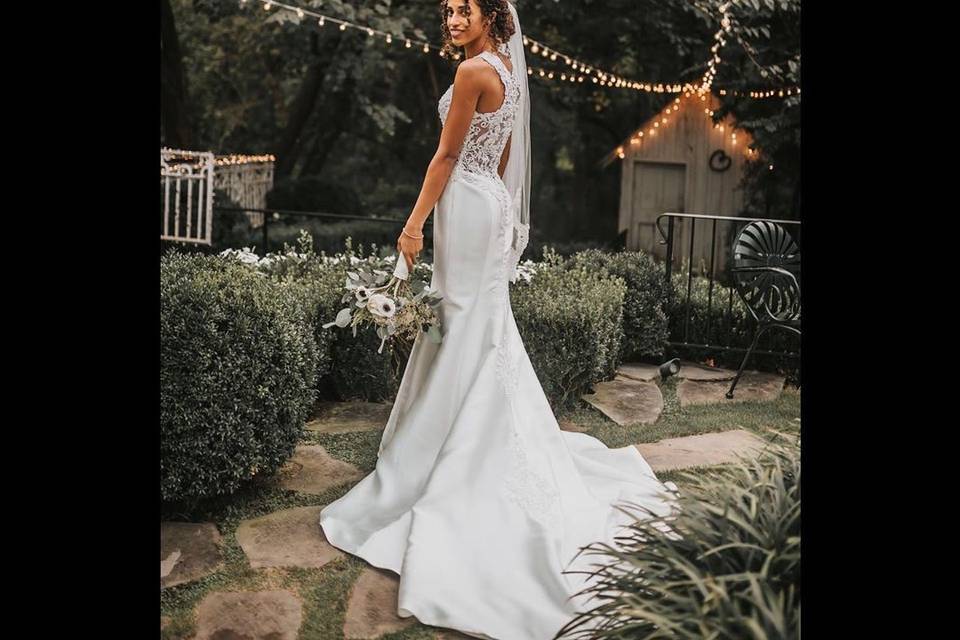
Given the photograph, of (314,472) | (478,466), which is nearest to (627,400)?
(314,472)

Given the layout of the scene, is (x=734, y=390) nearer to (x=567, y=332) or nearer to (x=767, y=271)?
(x=767, y=271)

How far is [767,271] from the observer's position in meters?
5.98

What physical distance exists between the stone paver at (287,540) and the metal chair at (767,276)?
124 inches

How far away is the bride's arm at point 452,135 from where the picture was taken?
11.9ft

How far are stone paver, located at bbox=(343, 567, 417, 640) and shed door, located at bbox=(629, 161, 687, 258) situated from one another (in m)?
8.90

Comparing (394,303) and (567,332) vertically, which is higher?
(394,303)

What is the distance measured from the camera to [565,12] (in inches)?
415

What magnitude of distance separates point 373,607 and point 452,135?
69.7 inches

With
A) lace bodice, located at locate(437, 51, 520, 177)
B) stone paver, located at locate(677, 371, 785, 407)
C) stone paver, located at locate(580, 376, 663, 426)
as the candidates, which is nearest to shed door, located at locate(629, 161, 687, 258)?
stone paver, located at locate(677, 371, 785, 407)

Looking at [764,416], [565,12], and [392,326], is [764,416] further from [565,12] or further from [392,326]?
[565,12]

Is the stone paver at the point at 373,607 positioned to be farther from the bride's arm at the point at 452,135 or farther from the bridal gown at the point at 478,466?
the bride's arm at the point at 452,135

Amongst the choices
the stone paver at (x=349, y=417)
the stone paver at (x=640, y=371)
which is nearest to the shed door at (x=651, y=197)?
the stone paver at (x=640, y=371)
